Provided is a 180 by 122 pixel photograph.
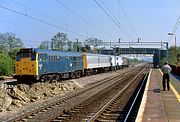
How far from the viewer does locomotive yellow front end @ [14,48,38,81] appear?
2775cm

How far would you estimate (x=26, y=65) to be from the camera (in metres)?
28.2

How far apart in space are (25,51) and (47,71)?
2771 millimetres

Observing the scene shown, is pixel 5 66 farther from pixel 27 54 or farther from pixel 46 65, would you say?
pixel 27 54

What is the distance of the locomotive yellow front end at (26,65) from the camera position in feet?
91.0

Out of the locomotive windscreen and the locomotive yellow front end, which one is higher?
the locomotive windscreen

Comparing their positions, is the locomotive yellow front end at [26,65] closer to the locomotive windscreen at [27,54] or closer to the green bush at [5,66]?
the locomotive windscreen at [27,54]

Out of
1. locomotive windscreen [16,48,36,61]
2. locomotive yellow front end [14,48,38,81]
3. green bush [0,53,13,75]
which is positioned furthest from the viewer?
green bush [0,53,13,75]

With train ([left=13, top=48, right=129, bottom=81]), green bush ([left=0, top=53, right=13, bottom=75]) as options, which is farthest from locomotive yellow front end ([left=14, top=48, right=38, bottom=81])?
green bush ([left=0, top=53, right=13, bottom=75])

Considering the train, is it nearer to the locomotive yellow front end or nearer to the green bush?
the locomotive yellow front end

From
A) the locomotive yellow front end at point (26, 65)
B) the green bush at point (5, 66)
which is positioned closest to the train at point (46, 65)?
the locomotive yellow front end at point (26, 65)

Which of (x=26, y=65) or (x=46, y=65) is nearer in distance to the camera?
(x=26, y=65)

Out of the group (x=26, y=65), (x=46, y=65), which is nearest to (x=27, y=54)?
(x=26, y=65)

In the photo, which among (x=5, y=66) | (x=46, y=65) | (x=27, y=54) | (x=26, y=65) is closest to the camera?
(x=26, y=65)

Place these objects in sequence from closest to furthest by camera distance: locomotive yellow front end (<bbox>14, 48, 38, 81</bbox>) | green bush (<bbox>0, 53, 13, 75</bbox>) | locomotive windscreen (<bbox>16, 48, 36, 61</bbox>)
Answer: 1. locomotive yellow front end (<bbox>14, 48, 38, 81</bbox>)
2. locomotive windscreen (<bbox>16, 48, 36, 61</bbox>)
3. green bush (<bbox>0, 53, 13, 75</bbox>)
